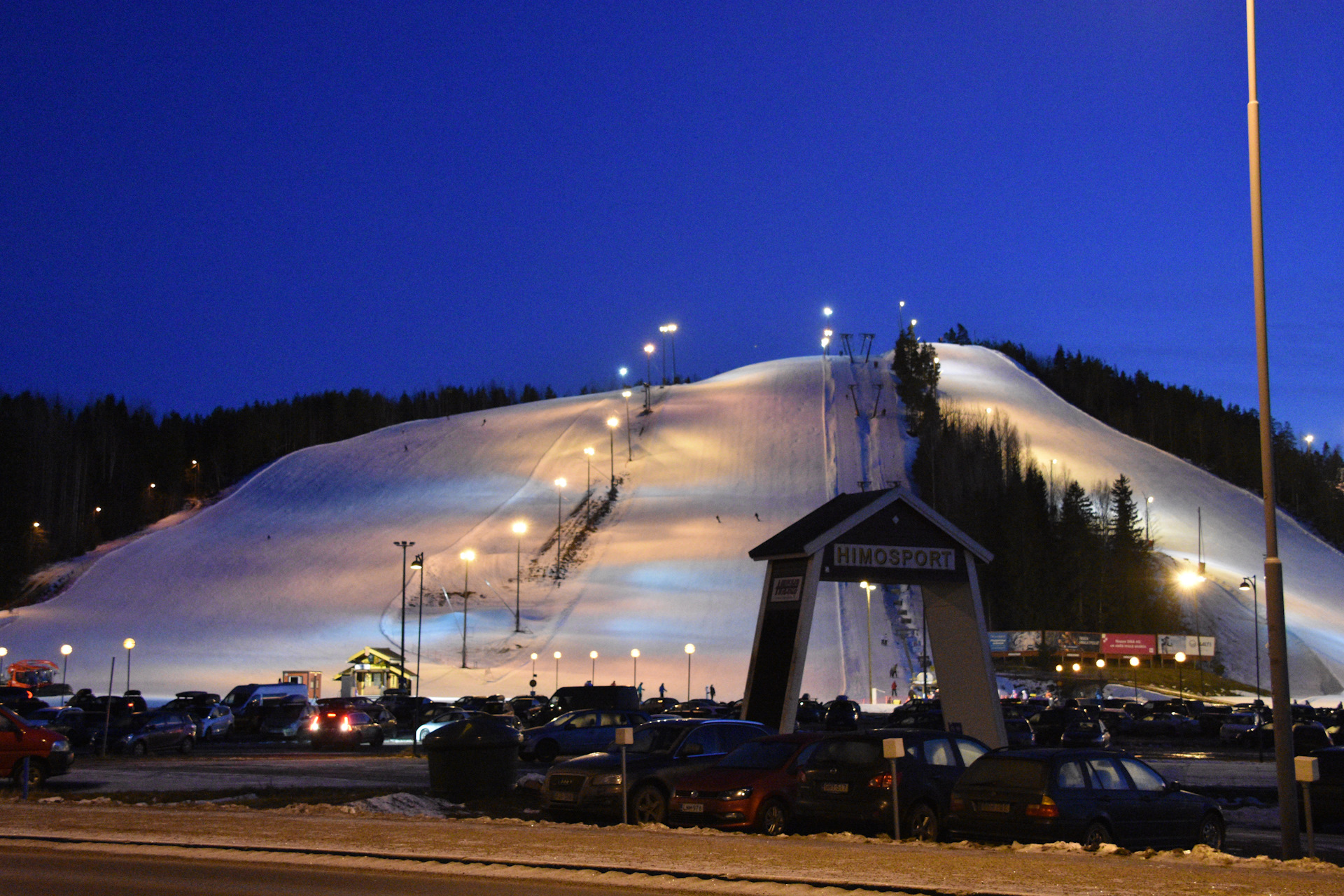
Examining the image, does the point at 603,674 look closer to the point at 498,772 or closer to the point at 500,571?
the point at 500,571

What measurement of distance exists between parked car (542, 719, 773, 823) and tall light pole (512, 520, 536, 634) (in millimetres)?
39920

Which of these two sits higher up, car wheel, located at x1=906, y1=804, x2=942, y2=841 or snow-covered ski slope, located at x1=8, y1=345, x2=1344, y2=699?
snow-covered ski slope, located at x1=8, y1=345, x2=1344, y2=699

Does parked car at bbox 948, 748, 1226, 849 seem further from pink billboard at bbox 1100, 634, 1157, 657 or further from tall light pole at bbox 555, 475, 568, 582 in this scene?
tall light pole at bbox 555, 475, 568, 582

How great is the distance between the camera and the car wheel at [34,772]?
19.6 meters

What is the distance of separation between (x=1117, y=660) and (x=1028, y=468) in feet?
104

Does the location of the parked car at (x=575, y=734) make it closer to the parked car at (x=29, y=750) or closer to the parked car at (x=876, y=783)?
the parked car at (x=29, y=750)

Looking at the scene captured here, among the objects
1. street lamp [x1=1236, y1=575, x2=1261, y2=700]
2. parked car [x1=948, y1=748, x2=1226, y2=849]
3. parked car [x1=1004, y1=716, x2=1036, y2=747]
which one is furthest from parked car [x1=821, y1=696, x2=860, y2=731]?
parked car [x1=948, y1=748, x2=1226, y2=849]

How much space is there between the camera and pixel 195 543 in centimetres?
8894

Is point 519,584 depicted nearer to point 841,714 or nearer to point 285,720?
point 285,720

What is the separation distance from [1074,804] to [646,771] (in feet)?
19.4

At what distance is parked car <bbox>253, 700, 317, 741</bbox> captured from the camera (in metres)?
39.2

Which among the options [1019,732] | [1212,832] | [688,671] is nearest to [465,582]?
[688,671]

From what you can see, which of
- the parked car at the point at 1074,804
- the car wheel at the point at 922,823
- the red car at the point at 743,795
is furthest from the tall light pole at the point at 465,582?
the parked car at the point at 1074,804

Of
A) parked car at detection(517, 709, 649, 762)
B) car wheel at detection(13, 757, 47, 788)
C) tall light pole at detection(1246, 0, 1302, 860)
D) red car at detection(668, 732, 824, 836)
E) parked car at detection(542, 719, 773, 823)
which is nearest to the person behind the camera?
tall light pole at detection(1246, 0, 1302, 860)
